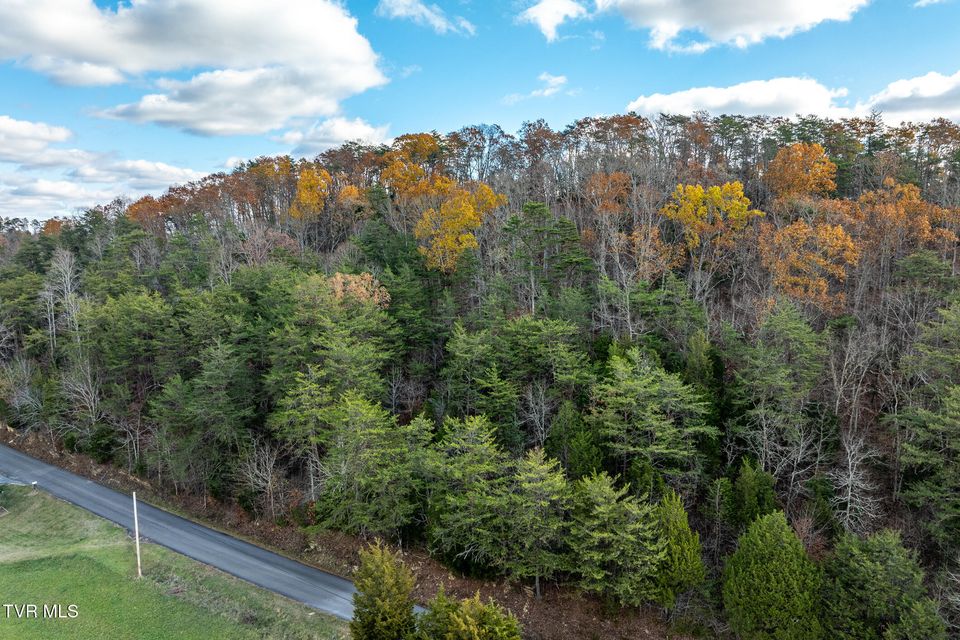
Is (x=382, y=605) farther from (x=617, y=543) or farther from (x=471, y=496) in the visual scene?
(x=617, y=543)

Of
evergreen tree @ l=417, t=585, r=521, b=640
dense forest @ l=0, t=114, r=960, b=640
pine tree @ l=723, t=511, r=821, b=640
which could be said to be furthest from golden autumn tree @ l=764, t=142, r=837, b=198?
evergreen tree @ l=417, t=585, r=521, b=640

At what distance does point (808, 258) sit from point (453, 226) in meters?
21.9

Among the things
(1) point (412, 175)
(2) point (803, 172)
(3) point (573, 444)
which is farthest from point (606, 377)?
(1) point (412, 175)

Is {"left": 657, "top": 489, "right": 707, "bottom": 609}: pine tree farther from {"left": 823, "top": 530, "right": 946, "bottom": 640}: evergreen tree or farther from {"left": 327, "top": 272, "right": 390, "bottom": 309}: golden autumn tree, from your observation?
{"left": 327, "top": 272, "right": 390, "bottom": 309}: golden autumn tree

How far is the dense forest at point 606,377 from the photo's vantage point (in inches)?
781

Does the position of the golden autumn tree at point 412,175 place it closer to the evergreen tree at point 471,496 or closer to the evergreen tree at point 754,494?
the evergreen tree at point 471,496

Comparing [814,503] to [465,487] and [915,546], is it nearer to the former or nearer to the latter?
[915,546]

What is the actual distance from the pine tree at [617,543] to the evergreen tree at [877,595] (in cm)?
605

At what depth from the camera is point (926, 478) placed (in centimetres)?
2069

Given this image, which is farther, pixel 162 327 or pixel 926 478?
pixel 162 327

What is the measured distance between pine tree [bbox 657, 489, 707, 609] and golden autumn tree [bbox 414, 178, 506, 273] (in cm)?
2252

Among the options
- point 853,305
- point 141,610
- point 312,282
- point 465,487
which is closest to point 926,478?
point 853,305

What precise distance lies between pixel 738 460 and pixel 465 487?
13.5 metres

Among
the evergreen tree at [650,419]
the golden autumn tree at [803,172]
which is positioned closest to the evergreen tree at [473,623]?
the evergreen tree at [650,419]
